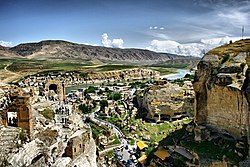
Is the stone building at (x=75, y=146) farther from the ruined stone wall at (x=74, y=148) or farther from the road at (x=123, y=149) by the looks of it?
the road at (x=123, y=149)

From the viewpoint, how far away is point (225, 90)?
2306 centimetres

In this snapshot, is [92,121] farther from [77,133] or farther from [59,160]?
[59,160]

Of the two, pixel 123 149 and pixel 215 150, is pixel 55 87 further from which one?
pixel 215 150

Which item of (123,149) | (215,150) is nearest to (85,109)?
(123,149)

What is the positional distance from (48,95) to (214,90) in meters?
18.2

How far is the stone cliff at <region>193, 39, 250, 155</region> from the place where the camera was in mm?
21719

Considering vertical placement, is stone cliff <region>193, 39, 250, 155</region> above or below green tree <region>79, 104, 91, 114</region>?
above

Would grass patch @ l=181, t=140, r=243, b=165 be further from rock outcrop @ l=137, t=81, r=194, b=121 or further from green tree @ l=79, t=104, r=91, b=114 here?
green tree @ l=79, t=104, r=91, b=114

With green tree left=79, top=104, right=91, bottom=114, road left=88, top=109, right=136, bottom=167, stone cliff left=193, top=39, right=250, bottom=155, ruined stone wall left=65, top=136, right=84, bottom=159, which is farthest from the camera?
green tree left=79, top=104, right=91, bottom=114

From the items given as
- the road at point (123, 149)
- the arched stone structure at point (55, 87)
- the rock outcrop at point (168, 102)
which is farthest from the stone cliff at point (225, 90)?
the arched stone structure at point (55, 87)

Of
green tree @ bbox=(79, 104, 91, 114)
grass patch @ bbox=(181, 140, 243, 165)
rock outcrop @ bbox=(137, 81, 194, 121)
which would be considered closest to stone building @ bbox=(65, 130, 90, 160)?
grass patch @ bbox=(181, 140, 243, 165)

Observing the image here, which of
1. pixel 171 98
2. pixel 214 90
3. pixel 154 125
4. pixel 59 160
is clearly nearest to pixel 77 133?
pixel 59 160

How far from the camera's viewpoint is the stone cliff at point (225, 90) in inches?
855

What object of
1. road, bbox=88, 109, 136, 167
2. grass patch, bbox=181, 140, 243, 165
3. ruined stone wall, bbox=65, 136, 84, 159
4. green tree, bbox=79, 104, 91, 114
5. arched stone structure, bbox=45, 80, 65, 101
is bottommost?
road, bbox=88, 109, 136, 167
